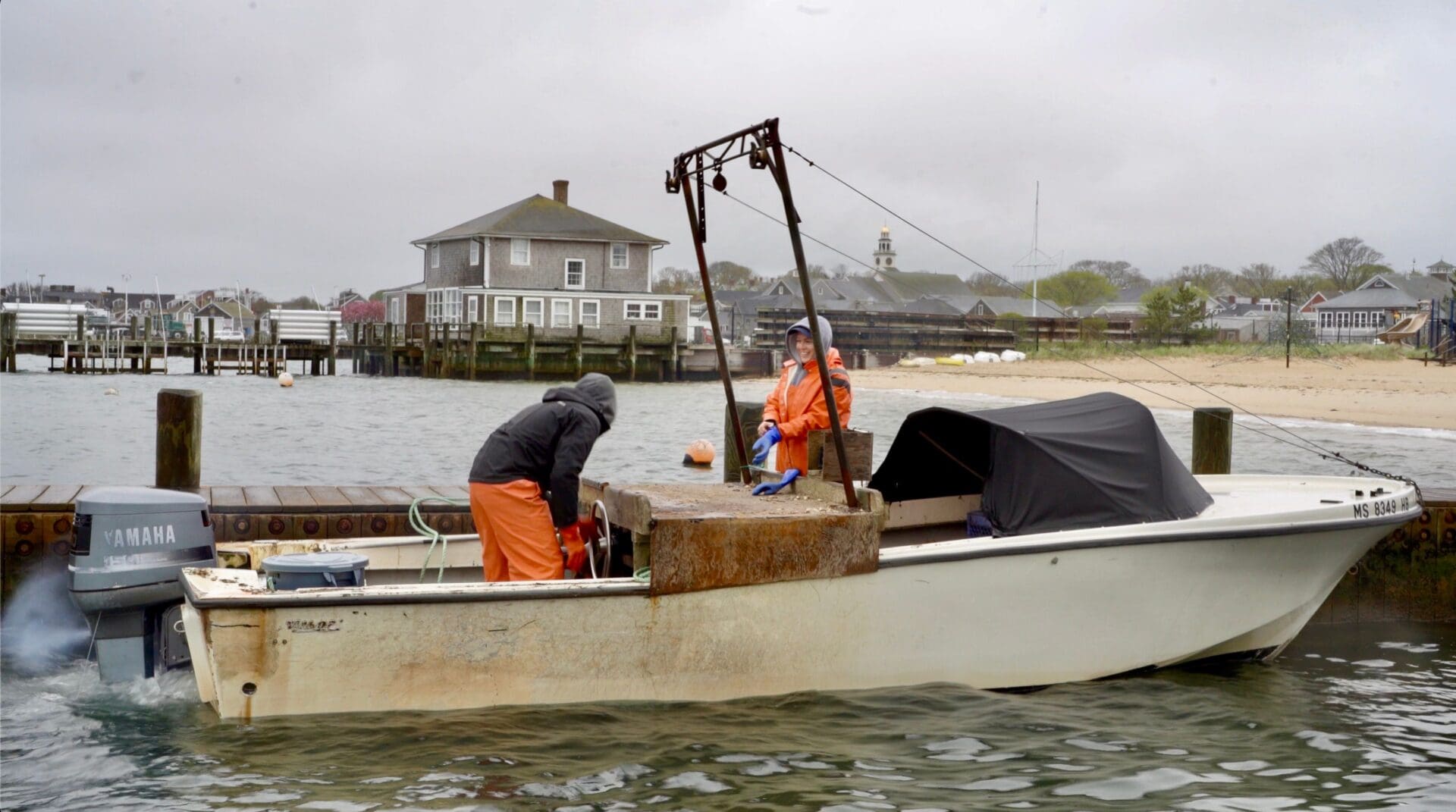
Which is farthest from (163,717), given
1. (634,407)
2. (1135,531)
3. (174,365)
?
(174,365)

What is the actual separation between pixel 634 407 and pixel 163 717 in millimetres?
33495

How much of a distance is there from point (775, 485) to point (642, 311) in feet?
167

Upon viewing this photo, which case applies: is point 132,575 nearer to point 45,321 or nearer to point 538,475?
point 538,475

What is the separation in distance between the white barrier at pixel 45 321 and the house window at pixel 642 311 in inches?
905

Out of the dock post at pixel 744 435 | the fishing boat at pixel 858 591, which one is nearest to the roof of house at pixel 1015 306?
the dock post at pixel 744 435

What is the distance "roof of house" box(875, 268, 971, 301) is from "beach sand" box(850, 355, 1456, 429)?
154 ft

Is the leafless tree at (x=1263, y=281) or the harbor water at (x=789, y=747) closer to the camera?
the harbor water at (x=789, y=747)

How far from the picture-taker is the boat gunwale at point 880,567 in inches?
233

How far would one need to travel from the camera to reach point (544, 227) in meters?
58.2

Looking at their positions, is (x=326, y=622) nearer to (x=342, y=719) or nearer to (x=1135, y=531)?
(x=342, y=719)

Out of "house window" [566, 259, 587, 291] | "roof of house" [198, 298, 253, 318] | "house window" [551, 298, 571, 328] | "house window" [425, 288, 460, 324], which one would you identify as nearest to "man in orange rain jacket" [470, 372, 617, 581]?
"house window" [425, 288, 460, 324]

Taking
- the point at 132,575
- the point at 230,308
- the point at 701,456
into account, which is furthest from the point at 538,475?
the point at 230,308

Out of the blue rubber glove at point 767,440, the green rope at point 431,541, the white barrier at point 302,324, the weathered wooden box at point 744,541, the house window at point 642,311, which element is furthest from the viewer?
the white barrier at point 302,324

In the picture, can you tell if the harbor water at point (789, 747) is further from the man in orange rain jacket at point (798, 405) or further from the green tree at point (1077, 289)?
the green tree at point (1077, 289)
